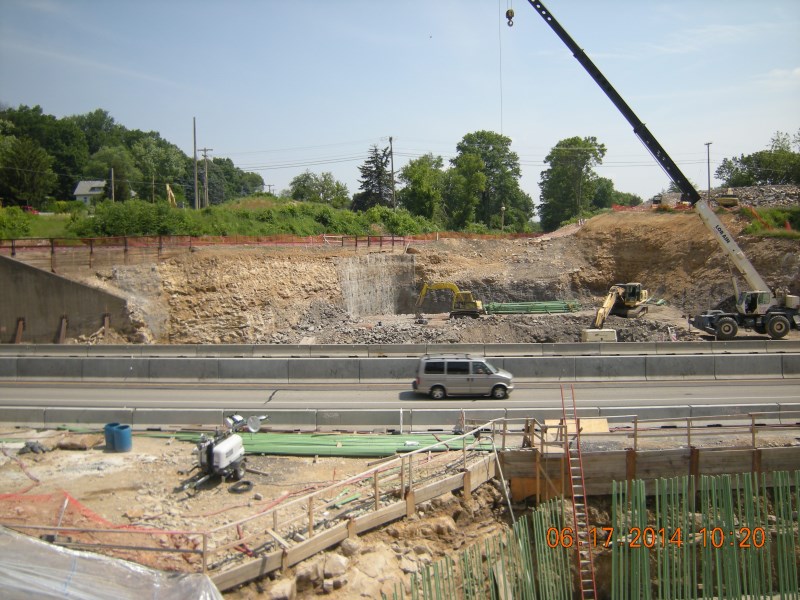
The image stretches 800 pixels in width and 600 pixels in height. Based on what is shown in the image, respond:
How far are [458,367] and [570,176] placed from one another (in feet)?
246

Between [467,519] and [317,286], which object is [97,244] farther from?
[467,519]

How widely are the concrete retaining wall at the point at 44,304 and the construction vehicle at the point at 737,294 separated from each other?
26.9 meters

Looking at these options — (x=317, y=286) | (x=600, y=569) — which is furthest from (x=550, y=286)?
(x=600, y=569)

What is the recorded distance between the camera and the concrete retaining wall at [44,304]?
3253 cm

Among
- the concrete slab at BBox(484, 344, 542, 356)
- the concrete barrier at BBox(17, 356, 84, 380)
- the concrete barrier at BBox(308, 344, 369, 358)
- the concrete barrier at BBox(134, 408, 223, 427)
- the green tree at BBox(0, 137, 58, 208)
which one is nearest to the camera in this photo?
the concrete barrier at BBox(134, 408, 223, 427)

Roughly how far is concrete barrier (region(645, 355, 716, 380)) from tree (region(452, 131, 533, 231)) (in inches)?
2559

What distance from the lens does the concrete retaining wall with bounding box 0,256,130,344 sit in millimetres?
32531

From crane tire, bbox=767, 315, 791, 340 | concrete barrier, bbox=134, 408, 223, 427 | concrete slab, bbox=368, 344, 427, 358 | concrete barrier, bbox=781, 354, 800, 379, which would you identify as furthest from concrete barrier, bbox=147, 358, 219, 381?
crane tire, bbox=767, 315, 791, 340

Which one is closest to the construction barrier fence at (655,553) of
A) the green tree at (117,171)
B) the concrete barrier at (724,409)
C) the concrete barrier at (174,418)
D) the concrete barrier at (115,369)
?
the concrete barrier at (724,409)

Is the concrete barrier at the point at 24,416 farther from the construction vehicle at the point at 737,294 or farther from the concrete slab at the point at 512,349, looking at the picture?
the construction vehicle at the point at 737,294

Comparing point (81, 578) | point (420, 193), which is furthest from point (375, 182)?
point (81, 578)

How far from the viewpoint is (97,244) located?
3606 cm

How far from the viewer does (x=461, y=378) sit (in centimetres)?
2180

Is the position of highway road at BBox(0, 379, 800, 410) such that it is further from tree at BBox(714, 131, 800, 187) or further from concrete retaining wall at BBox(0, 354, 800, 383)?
tree at BBox(714, 131, 800, 187)
